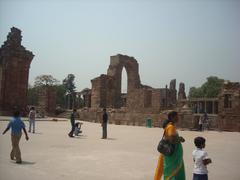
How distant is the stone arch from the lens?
41.5 metres

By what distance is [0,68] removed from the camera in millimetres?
30047

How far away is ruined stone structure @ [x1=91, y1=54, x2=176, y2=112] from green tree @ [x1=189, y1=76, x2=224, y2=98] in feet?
87.0

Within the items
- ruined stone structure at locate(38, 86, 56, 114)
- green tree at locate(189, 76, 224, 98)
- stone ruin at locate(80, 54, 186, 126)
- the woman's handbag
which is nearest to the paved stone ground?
the woman's handbag

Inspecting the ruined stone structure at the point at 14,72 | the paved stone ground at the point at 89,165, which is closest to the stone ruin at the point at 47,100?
the ruined stone structure at the point at 14,72

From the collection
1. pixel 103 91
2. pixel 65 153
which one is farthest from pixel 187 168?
pixel 103 91

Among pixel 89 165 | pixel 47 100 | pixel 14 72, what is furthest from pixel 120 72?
pixel 89 165

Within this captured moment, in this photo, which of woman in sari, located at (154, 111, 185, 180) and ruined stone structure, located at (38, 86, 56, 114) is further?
ruined stone structure, located at (38, 86, 56, 114)

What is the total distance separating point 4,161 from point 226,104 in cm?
2279

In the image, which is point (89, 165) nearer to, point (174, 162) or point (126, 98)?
point (174, 162)

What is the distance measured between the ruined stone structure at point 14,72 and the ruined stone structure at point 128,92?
1036cm

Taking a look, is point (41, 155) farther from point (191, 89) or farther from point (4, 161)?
point (191, 89)

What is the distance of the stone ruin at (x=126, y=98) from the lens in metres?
31.2

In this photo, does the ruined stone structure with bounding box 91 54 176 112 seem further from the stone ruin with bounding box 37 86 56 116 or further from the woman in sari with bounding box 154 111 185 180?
the woman in sari with bounding box 154 111 185 180

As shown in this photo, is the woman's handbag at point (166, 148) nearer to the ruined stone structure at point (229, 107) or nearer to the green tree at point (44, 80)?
the ruined stone structure at point (229, 107)
